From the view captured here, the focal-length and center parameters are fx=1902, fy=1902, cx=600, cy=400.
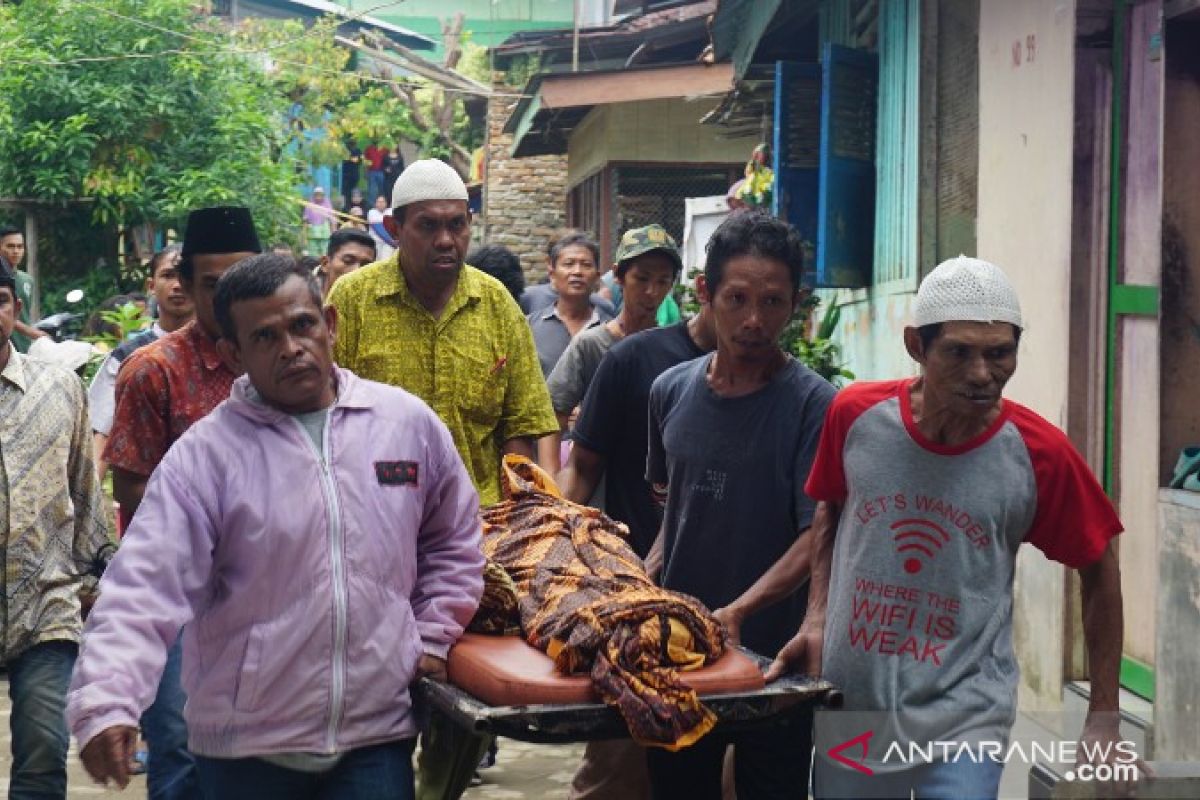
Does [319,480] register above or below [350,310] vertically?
below

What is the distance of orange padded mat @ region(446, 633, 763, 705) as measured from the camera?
3.95 m

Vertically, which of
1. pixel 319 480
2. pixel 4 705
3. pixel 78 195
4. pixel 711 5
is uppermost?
pixel 711 5

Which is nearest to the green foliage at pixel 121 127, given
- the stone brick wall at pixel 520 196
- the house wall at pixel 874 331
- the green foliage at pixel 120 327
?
the stone brick wall at pixel 520 196

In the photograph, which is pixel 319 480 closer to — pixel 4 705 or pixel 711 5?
pixel 4 705

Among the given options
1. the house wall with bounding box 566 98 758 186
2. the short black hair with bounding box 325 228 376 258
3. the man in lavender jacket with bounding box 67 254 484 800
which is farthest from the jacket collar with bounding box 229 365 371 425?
the house wall with bounding box 566 98 758 186

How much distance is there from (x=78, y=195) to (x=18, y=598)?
634 inches

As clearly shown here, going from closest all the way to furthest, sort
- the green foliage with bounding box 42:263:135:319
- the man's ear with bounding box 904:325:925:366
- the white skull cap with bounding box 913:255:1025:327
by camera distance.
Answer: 1. the white skull cap with bounding box 913:255:1025:327
2. the man's ear with bounding box 904:325:925:366
3. the green foliage with bounding box 42:263:135:319

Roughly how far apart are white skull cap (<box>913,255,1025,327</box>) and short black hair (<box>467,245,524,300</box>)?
19.0ft

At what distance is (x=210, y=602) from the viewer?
406 cm

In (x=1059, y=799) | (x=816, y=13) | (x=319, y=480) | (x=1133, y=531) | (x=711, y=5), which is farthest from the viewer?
(x=711, y=5)

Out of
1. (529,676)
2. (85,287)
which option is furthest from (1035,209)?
(85,287)

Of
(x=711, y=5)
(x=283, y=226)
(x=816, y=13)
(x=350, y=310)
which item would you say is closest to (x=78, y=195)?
(x=283, y=226)

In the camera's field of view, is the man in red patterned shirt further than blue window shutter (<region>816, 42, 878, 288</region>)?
No

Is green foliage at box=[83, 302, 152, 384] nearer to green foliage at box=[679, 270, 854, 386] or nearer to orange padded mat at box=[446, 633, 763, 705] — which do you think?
green foliage at box=[679, 270, 854, 386]
